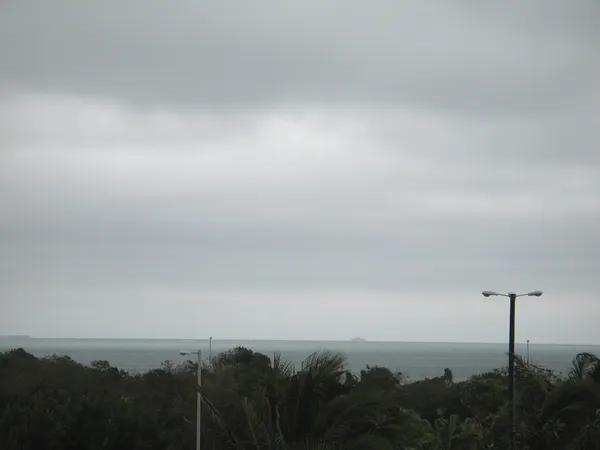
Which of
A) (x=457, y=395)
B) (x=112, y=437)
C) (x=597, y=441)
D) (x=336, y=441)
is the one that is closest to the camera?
(x=336, y=441)

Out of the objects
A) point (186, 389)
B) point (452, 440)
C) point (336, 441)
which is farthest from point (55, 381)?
point (336, 441)

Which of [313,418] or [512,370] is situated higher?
[512,370]

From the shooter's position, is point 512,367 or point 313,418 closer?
point 313,418

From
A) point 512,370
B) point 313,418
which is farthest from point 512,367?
point 313,418

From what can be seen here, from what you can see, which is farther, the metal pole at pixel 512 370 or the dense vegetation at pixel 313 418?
the metal pole at pixel 512 370

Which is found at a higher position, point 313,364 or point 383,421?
point 313,364

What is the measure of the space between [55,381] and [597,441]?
109 ft

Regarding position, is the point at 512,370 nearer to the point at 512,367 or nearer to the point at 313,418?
the point at 512,367

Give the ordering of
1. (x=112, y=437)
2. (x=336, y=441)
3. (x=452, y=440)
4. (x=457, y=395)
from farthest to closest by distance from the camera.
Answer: (x=457, y=395) → (x=112, y=437) → (x=452, y=440) → (x=336, y=441)

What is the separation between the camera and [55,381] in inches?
1815

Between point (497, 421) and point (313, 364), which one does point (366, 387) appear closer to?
point (313, 364)

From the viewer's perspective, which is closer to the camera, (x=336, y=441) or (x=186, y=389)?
(x=336, y=441)

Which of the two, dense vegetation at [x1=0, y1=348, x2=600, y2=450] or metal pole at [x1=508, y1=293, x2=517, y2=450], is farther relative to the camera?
metal pole at [x1=508, y1=293, x2=517, y2=450]

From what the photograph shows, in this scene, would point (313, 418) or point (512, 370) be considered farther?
point (512, 370)
